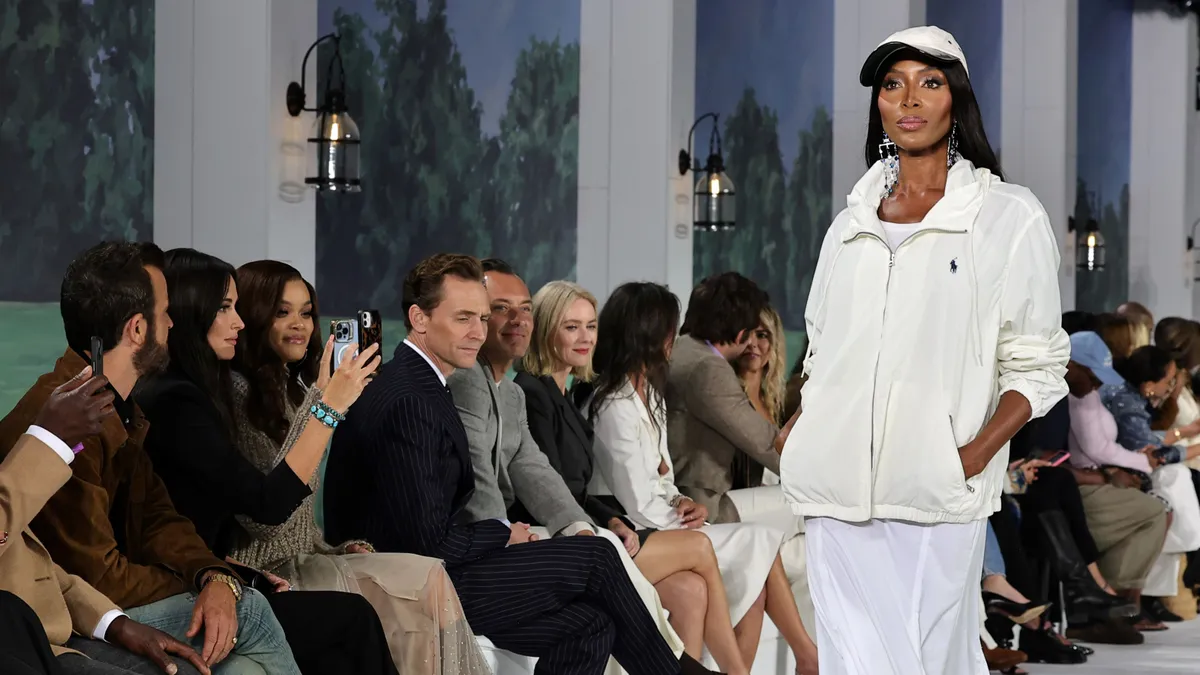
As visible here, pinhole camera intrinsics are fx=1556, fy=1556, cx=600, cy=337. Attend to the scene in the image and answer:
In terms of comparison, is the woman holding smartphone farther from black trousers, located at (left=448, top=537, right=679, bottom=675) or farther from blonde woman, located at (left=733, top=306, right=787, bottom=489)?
blonde woman, located at (left=733, top=306, right=787, bottom=489)

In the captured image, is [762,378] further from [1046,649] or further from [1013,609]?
[1046,649]

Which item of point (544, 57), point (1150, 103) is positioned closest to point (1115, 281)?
point (1150, 103)

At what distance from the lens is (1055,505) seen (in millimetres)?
6922

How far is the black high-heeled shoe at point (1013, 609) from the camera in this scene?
20.0ft

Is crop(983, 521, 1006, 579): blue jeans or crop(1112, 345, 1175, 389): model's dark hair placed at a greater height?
crop(1112, 345, 1175, 389): model's dark hair

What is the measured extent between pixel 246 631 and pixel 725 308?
108 inches

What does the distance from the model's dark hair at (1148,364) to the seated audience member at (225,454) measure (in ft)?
16.7

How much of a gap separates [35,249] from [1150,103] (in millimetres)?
12686

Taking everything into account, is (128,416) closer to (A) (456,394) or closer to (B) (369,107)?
(A) (456,394)

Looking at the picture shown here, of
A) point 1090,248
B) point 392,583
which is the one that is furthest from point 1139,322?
point 392,583

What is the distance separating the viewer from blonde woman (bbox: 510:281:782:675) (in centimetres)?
466

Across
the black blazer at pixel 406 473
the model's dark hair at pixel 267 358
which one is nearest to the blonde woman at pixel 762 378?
the black blazer at pixel 406 473

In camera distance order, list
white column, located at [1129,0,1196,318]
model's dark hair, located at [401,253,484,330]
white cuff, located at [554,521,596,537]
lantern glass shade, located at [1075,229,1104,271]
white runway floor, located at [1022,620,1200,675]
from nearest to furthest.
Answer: model's dark hair, located at [401,253,484,330] → white cuff, located at [554,521,596,537] → white runway floor, located at [1022,620,1200,675] → lantern glass shade, located at [1075,229,1104,271] → white column, located at [1129,0,1196,318]

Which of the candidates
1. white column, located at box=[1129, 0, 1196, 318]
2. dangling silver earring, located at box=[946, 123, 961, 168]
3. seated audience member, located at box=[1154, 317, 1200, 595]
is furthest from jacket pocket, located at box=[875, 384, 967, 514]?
white column, located at box=[1129, 0, 1196, 318]
